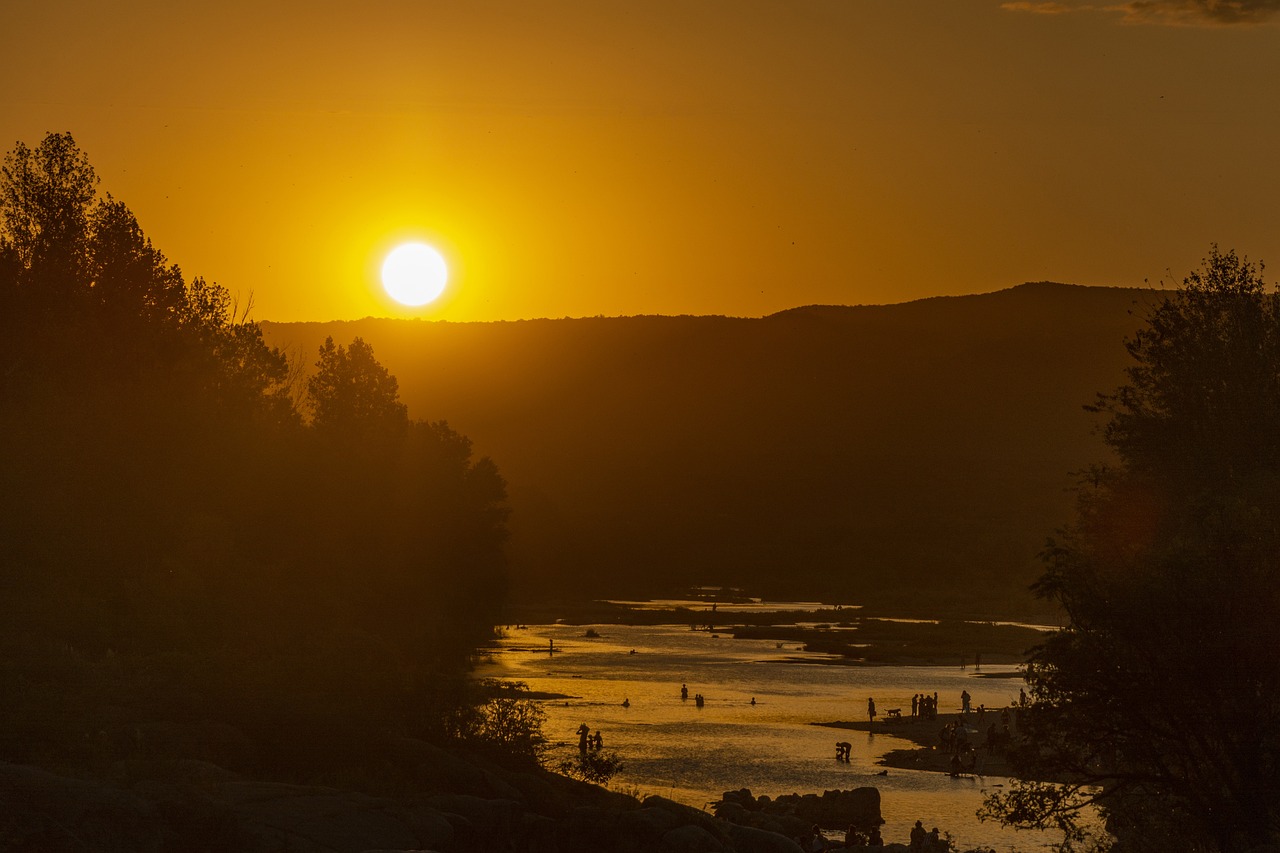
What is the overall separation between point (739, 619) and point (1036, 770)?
12154 centimetres

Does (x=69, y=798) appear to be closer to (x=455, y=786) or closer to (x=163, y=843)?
(x=163, y=843)

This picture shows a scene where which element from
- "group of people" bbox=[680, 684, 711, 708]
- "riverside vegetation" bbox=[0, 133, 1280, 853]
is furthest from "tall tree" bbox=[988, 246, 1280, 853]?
"group of people" bbox=[680, 684, 711, 708]

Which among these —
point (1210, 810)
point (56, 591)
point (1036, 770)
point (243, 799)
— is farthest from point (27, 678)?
point (1210, 810)

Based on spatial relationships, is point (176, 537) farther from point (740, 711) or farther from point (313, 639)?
point (740, 711)

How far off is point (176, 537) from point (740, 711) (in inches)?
1408

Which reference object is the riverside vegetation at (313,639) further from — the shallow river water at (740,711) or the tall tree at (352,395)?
the tall tree at (352,395)

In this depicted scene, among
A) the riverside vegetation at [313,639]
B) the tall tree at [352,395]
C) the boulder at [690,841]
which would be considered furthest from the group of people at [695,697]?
the boulder at [690,841]

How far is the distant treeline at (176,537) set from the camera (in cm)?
3538

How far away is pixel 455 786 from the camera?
33594 millimetres

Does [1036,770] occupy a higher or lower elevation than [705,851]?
higher

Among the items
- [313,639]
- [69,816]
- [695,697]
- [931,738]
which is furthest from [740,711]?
[69,816]

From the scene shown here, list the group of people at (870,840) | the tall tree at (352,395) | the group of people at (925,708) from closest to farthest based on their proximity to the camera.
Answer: the group of people at (870,840)
the group of people at (925,708)
the tall tree at (352,395)

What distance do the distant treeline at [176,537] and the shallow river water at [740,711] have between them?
9356 millimetres

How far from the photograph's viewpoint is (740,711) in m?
81.6
